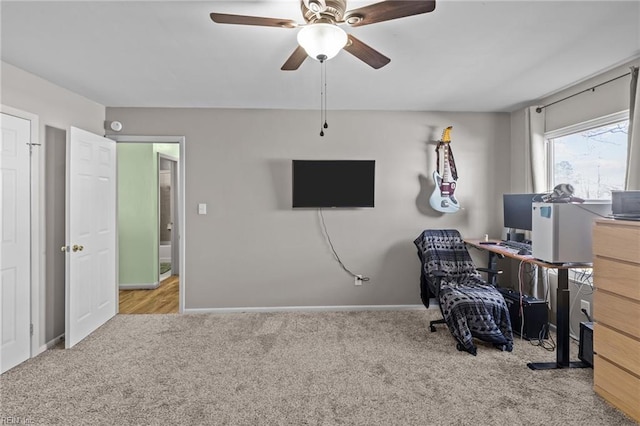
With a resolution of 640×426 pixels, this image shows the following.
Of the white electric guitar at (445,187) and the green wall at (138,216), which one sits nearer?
the white electric guitar at (445,187)

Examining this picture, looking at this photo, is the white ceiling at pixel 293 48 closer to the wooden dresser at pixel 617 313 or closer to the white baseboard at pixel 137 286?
the wooden dresser at pixel 617 313

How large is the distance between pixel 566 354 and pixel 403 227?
1.97 meters

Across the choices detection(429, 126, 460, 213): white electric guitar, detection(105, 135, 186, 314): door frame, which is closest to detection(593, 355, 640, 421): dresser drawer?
detection(429, 126, 460, 213): white electric guitar

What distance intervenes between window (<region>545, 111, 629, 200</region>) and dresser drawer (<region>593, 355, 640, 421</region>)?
5.32 ft

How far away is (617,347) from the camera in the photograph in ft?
6.95

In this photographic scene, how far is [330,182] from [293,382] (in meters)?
2.20

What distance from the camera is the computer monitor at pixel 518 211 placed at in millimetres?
3363

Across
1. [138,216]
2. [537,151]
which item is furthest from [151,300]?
[537,151]

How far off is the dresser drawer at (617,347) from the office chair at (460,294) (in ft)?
2.41

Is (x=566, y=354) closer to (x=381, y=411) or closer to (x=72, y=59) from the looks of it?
(x=381, y=411)

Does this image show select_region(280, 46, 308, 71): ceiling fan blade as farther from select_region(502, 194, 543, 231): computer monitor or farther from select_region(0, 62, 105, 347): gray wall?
select_region(502, 194, 543, 231): computer monitor

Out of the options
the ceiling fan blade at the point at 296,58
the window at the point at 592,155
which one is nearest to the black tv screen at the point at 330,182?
the ceiling fan blade at the point at 296,58

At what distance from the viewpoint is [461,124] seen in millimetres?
4078

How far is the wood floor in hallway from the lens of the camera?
408cm
